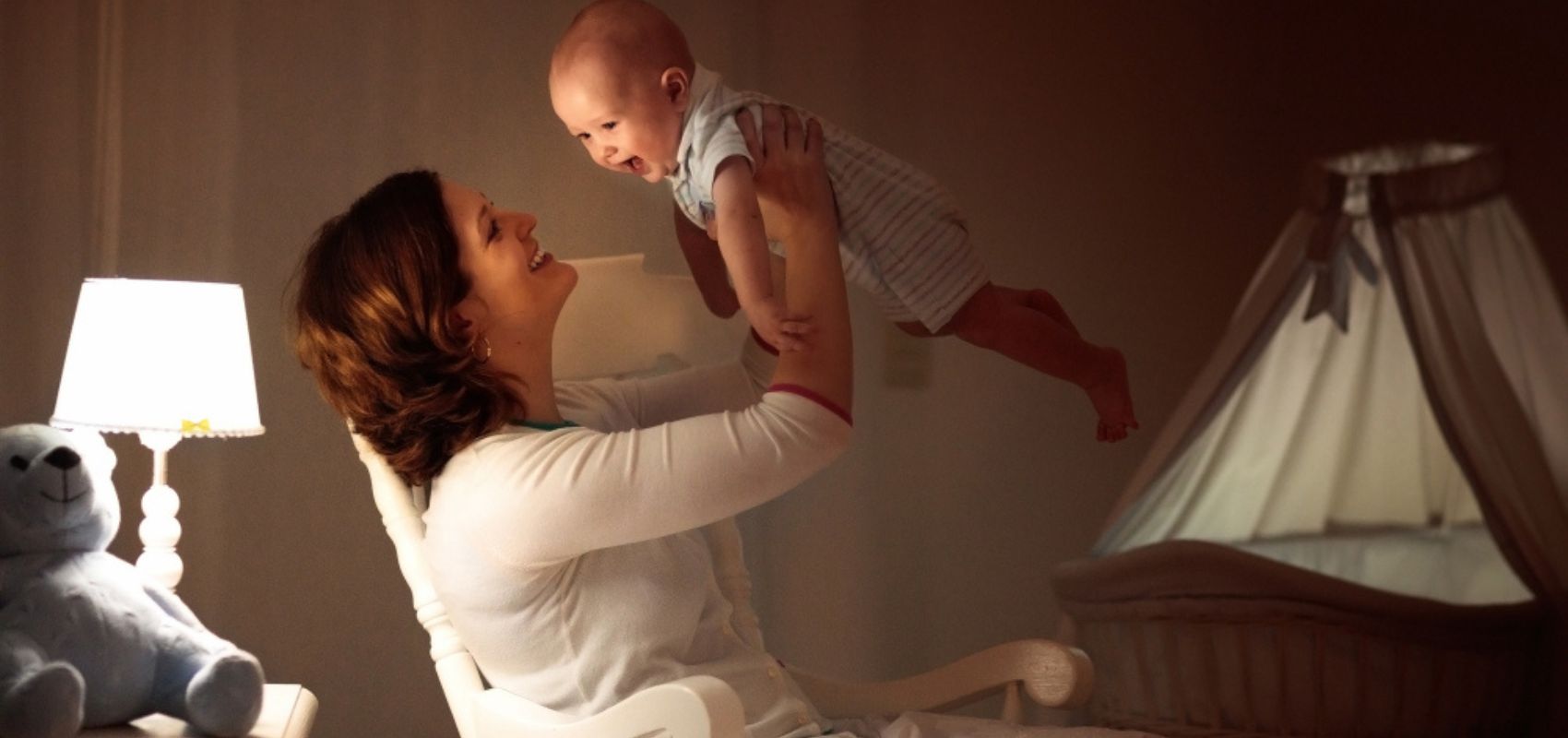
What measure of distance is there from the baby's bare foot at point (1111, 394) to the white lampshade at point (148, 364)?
1111mm

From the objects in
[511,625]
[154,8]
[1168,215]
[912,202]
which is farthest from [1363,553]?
[154,8]

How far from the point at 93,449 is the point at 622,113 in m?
0.76

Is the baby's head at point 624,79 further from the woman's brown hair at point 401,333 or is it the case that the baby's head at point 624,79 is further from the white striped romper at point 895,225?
the woman's brown hair at point 401,333

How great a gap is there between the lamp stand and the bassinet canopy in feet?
5.28

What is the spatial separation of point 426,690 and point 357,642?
0.14m

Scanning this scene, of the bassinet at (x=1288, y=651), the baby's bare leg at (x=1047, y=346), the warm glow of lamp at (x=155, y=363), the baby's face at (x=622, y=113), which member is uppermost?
the baby's face at (x=622, y=113)

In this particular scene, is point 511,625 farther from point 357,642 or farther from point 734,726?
point 357,642

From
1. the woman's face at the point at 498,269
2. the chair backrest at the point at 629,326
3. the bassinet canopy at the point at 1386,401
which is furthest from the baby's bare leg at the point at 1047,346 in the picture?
the bassinet canopy at the point at 1386,401

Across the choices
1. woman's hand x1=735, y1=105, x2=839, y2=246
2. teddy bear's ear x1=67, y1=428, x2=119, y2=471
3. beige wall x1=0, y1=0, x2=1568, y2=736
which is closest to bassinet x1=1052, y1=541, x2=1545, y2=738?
beige wall x1=0, y1=0, x2=1568, y2=736

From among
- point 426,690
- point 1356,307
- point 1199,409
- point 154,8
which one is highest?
point 154,8

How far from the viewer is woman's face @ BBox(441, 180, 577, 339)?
1569 mm

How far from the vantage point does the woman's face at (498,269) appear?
5.15 ft

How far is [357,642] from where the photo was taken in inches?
93.8

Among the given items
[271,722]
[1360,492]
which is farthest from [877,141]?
[271,722]
